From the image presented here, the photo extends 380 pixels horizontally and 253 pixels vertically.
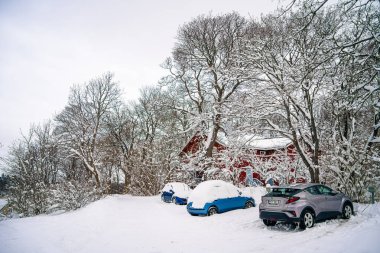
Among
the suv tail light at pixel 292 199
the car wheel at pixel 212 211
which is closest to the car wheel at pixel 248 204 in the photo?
the car wheel at pixel 212 211

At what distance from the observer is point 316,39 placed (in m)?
11.2

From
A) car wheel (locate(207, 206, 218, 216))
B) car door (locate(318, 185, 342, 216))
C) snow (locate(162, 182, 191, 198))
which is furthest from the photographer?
snow (locate(162, 182, 191, 198))

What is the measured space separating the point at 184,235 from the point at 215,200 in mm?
4349

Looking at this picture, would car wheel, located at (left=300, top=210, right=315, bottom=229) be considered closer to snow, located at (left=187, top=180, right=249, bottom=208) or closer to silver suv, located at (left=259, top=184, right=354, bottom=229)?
silver suv, located at (left=259, top=184, right=354, bottom=229)

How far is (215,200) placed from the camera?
44.7 feet

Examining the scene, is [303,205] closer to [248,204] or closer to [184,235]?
[184,235]

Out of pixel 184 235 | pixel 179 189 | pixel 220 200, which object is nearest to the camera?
pixel 184 235

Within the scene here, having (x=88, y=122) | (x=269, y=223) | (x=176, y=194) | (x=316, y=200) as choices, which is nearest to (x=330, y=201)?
(x=316, y=200)

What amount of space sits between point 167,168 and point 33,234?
52.8ft

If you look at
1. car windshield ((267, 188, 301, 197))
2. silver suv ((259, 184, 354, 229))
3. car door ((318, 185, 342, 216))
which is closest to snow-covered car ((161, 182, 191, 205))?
silver suv ((259, 184, 354, 229))

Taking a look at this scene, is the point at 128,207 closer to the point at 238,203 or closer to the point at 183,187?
the point at 183,187

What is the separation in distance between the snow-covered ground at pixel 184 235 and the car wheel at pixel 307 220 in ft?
0.60

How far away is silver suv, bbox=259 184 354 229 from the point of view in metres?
8.82

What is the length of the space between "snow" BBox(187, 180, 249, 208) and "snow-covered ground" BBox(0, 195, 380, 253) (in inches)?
34.8
